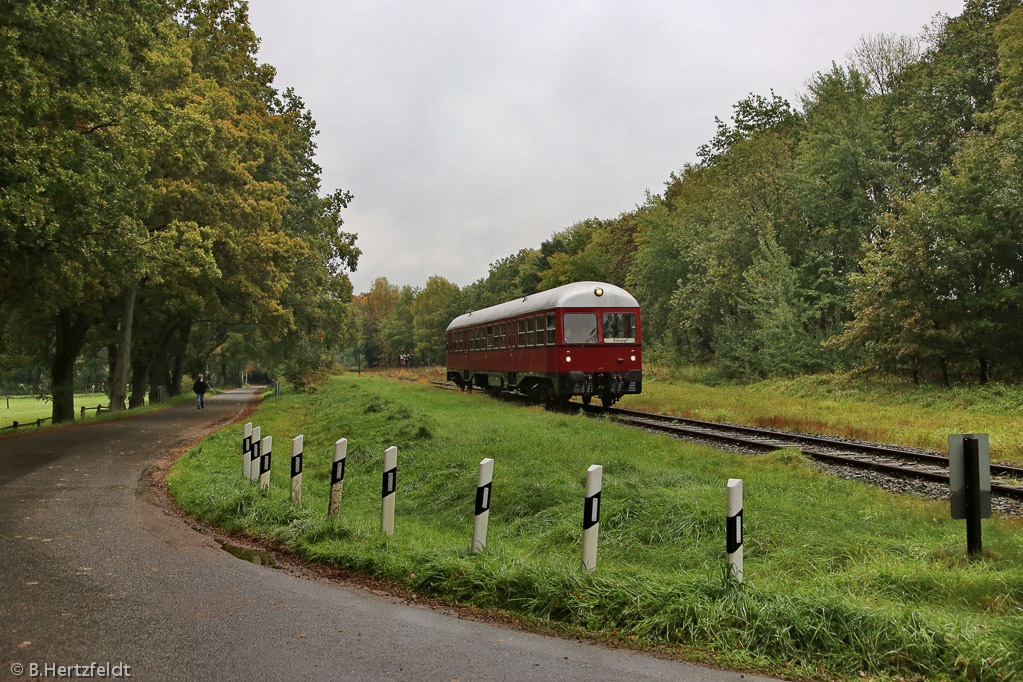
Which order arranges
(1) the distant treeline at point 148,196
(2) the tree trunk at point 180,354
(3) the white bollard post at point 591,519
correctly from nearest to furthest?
1. (3) the white bollard post at point 591,519
2. (1) the distant treeline at point 148,196
3. (2) the tree trunk at point 180,354

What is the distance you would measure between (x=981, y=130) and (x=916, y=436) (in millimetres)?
18665

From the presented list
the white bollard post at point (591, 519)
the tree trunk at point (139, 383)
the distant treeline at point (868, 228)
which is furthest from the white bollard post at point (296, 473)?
the tree trunk at point (139, 383)

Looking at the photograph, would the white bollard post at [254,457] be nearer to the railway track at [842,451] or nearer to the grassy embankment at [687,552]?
the grassy embankment at [687,552]

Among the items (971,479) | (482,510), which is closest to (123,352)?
(482,510)

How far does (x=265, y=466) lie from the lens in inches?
361

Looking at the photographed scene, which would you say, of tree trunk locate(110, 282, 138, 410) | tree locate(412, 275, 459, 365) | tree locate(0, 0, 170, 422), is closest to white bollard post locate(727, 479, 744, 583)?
tree locate(0, 0, 170, 422)

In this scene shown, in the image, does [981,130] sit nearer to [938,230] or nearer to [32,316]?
[938,230]

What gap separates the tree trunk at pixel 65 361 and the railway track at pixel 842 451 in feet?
61.5

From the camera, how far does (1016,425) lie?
47.7 feet

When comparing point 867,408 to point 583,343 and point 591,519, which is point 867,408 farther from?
point 591,519

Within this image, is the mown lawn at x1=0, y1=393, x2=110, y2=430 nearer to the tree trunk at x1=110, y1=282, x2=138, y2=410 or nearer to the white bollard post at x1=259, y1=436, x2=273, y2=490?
the tree trunk at x1=110, y1=282, x2=138, y2=410

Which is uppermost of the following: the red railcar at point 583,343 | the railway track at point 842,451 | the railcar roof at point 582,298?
the railcar roof at point 582,298

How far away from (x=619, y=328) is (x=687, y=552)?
14.5 m

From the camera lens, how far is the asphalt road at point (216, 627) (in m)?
4.09
